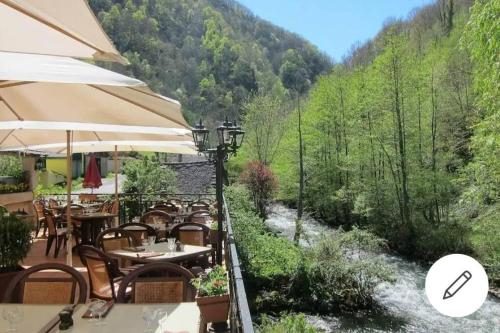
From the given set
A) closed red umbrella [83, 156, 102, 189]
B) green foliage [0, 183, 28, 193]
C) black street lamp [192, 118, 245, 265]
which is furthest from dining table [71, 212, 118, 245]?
closed red umbrella [83, 156, 102, 189]

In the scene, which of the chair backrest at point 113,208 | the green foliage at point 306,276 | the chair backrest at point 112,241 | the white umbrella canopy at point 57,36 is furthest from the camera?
the green foliage at point 306,276

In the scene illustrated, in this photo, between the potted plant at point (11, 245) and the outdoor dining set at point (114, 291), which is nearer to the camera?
the outdoor dining set at point (114, 291)

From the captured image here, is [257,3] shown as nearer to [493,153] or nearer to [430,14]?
[430,14]

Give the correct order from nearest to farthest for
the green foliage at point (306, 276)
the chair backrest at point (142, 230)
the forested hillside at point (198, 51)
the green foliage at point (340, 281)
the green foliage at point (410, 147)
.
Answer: the chair backrest at point (142, 230), the green foliage at point (306, 276), the green foliage at point (340, 281), the green foliage at point (410, 147), the forested hillside at point (198, 51)

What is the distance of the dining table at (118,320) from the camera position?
7.23 ft

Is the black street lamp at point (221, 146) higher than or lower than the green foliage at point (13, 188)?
higher

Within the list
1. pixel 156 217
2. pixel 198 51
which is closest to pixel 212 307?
pixel 156 217

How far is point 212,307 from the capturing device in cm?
245

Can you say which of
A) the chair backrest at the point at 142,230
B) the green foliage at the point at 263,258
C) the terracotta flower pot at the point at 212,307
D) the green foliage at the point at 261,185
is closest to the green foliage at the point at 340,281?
the green foliage at the point at 263,258

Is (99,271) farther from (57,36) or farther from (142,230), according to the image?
(57,36)

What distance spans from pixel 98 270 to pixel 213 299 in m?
1.52

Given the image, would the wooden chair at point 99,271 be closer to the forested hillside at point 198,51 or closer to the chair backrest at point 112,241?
the chair backrest at point 112,241

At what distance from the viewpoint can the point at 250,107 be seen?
34.2 meters

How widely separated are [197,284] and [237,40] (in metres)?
95.5
